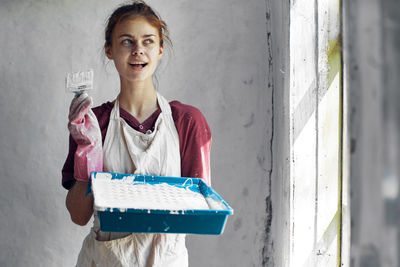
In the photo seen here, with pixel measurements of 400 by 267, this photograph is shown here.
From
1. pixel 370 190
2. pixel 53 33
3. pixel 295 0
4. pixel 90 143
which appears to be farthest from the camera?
pixel 53 33

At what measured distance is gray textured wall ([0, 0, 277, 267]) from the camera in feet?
4.86

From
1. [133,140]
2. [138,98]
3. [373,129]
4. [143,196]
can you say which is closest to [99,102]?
[138,98]

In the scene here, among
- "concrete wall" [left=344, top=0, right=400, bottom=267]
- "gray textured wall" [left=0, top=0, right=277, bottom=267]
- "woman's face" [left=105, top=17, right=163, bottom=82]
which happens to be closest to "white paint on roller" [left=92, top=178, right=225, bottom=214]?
"woman's face" [left=105, top=17, right=163, bottom=82]

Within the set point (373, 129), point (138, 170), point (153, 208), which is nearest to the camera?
point (373, 129)

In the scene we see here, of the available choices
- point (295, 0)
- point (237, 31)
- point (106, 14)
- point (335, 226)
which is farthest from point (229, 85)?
point (335, 226)

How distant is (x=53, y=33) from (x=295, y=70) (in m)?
0.78

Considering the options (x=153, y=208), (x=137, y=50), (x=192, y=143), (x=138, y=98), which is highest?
(x=137, y=50)

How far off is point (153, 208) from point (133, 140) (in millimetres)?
316

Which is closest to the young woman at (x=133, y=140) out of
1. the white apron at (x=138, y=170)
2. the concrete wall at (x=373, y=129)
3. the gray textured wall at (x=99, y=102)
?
the white apron at (x=138, y=170)

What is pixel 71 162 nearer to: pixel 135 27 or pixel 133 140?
pixel 133 140

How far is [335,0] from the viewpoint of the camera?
4.56 ft

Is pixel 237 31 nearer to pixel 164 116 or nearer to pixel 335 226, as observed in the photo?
pixel 164 116

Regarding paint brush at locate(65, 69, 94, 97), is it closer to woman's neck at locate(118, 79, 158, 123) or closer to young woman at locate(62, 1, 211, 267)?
young woman at locate(62, 1, 211, 267)

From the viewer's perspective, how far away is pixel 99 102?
1517mm
